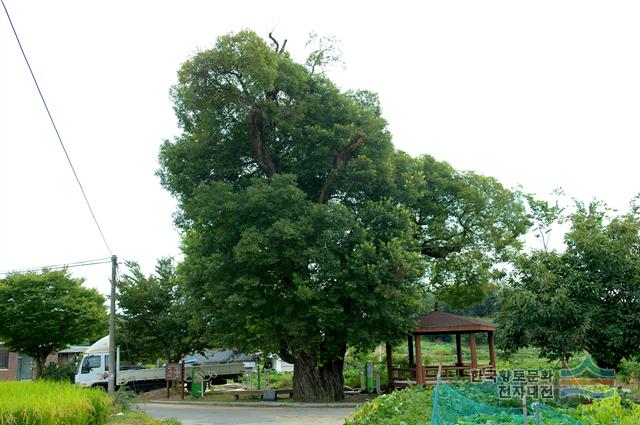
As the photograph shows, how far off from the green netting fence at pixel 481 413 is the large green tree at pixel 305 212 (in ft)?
18.2

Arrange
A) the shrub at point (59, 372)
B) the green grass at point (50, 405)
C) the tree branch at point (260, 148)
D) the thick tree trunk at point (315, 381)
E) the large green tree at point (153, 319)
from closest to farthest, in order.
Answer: the green grass at point (50, 405) < the tree branch at point (260, 148) < the thick tree trunk at point (315, 381) < the large green tree at point (153, 319) < the shrub at point (59, 372)

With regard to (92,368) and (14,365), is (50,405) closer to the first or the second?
(92,368)

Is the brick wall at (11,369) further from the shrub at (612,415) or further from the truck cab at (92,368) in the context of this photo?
the shrub at (612,415)

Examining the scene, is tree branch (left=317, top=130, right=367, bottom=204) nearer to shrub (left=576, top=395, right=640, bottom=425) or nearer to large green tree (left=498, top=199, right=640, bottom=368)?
large green tree (left=498, top=199, right=640, bottom=368)

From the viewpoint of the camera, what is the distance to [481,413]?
11320 mm

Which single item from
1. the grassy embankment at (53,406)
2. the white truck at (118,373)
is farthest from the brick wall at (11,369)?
the grassy embankment at (53,406)

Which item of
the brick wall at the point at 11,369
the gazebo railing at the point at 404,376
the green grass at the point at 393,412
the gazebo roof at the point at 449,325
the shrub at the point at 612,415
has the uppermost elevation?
the gazebo roof at the point at 449,325

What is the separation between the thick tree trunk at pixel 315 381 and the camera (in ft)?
69.7

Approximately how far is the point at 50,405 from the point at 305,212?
11280 millimetres

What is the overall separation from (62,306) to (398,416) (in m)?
27.9

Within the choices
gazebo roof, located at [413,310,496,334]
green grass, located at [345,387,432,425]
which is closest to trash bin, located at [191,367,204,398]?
gazebo roof, located at [413,310,496,334]

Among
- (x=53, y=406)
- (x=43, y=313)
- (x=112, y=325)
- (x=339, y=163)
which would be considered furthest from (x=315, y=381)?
(x=43, y=313)

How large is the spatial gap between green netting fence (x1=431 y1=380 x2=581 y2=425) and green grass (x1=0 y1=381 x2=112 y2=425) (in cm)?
574

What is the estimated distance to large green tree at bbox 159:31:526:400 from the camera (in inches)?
745
